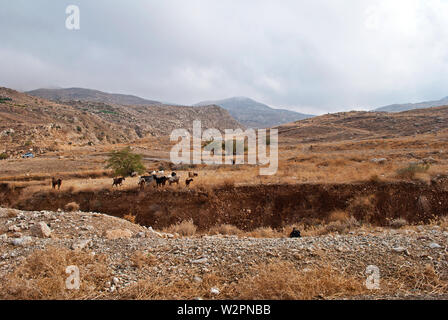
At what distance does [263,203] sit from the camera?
44.5 feet

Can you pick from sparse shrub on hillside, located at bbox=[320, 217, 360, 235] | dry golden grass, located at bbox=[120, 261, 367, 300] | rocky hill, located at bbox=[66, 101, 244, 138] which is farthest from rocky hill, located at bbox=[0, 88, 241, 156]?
sparse shrub on hillside, located at bbox=[320, 217, 360, 235]

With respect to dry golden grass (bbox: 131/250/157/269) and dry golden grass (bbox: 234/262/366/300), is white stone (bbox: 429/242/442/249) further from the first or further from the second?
dry golden grass (bbox: 131/250/157/269)

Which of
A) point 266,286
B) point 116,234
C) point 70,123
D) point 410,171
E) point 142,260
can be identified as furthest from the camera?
point 70,123

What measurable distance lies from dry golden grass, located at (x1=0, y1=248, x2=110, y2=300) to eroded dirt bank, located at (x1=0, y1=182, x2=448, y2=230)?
7.71 meters

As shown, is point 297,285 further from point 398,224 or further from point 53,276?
point 398,224

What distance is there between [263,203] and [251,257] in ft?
26.4

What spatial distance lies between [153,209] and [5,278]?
31.4 feet

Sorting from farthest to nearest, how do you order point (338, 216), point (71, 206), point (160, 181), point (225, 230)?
point (160, 181), point (71, 206), point (338, 216), point (225, 230)

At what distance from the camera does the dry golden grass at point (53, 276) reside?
163 inches

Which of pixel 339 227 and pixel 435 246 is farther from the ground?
pixel 435 246

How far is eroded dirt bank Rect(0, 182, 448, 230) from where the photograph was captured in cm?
1108

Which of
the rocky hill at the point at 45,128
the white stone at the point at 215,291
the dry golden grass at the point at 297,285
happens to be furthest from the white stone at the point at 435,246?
the rocky hill at the point at 45,128

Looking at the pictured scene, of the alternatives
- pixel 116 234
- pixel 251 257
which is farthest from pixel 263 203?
pixel 116 234
